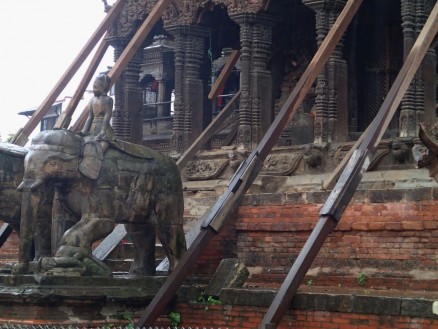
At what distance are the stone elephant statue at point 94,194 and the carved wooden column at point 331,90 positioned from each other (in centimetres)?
476

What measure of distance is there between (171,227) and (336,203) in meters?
3.27

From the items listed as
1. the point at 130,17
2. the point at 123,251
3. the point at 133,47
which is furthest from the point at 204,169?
the point at 130,17

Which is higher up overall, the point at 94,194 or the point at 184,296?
the point at 94,194

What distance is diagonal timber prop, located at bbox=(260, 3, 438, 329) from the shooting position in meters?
14.7

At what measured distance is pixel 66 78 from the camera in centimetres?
2331

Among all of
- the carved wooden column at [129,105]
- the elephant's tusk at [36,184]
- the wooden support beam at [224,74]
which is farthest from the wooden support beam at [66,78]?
the elephant's tusk at [36,184]

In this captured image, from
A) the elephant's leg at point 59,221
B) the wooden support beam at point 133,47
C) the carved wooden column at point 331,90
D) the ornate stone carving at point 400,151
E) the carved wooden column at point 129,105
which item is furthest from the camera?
the carved wooden column at point 129,105

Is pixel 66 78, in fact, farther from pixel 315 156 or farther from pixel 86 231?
pixel 86 231

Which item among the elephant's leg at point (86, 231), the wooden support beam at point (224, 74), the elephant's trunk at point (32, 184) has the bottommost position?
the elephant's leg at point (86, 231)

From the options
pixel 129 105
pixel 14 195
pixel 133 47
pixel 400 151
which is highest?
pixel 133 47

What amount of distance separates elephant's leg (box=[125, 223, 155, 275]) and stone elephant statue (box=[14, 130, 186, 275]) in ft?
0.07

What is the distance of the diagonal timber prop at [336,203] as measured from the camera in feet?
48.1

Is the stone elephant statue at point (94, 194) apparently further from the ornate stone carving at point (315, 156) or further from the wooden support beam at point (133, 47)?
the wooden support beam at point (133, 47)

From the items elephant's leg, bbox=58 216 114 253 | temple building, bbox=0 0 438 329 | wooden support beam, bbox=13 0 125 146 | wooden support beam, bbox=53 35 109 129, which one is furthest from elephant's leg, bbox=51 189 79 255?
wooden support beam, bbox=13 0 125 146
